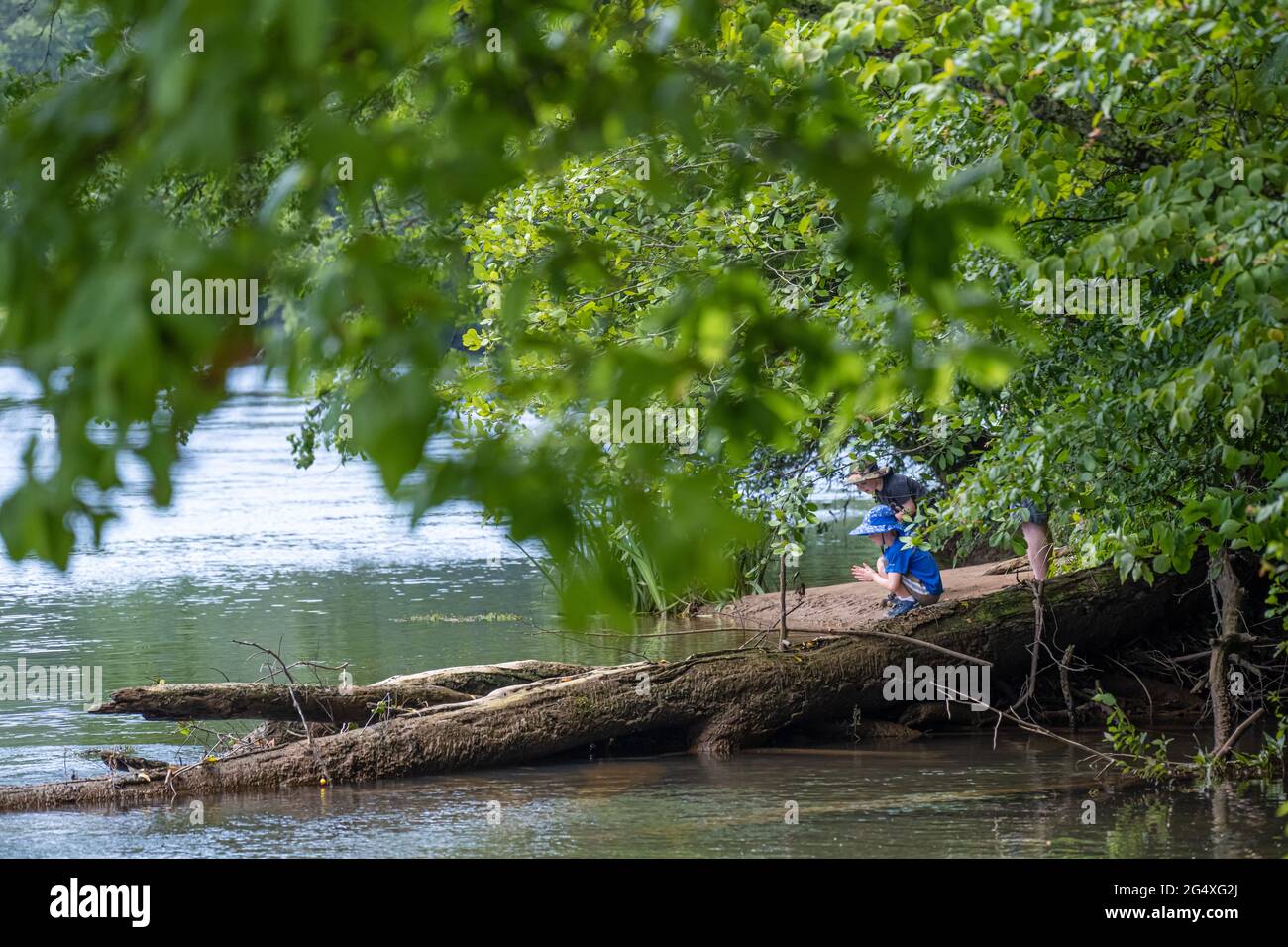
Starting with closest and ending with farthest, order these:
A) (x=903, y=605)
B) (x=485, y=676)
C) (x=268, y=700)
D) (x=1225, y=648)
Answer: (x=1225, y=648), (x=268, y=700), (x=485, y=676), (x=903, y=605)

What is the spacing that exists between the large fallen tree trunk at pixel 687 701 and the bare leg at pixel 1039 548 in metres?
0.49

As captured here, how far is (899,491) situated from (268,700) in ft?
20.1

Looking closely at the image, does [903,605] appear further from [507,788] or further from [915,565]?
[507,788]

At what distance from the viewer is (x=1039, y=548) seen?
11344 mm

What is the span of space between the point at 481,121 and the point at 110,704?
7.11m

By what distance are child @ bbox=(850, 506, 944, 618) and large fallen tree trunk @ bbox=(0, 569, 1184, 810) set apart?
39.4 inches

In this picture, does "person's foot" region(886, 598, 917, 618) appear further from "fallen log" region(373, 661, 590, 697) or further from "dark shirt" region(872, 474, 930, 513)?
"fallen log" region(373, 661, 590, 697)

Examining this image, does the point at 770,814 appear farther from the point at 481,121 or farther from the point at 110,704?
the point at 481,121

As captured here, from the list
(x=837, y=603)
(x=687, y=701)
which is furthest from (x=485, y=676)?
(x=837, y=603)

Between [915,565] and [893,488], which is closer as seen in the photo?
[915,565]

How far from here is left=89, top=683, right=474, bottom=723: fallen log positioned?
884 cm

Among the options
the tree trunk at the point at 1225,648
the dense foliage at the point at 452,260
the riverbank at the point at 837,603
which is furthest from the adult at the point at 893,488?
the dense foliage at the point at 452,260

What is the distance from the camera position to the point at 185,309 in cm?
242

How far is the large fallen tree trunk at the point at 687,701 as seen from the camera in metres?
8.93
